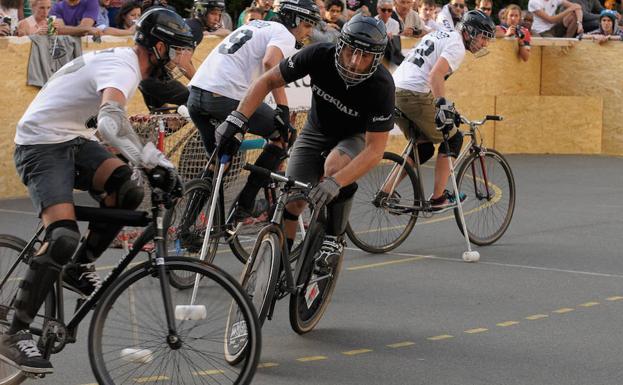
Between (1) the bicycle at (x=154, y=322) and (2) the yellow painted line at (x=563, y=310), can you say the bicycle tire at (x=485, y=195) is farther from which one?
(1) the bicycle at (x=154, y=322)

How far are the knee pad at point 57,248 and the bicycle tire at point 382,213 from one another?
4.50 m

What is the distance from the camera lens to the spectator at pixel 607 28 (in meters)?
19.1

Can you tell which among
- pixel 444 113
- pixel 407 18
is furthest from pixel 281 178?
pixel 407 18

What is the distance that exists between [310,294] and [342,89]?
117cm

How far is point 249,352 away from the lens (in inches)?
208

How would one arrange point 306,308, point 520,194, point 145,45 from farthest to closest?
point 520,194
point 306,308
point 145,45

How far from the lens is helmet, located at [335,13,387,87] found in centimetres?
659

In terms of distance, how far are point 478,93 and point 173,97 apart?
8132 mm

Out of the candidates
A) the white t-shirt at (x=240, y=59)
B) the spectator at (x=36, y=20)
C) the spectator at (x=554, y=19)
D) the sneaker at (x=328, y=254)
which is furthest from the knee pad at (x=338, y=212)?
the spectator at (x=554, y=19)

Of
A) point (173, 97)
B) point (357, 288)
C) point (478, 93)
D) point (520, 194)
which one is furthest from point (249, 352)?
point (478, 93)

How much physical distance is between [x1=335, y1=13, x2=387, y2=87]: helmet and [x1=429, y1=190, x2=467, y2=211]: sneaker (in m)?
3.43

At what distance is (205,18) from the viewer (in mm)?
14375

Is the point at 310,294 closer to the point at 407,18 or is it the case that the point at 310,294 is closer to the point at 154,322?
the point at 154,322

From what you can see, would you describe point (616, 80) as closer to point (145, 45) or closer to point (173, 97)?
point (173, 97)
